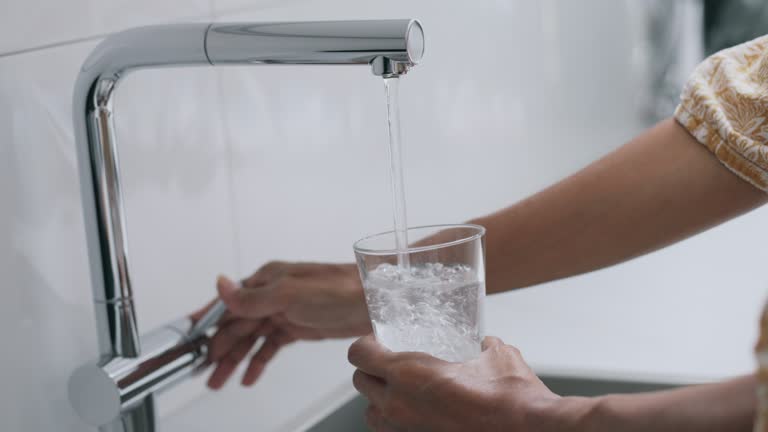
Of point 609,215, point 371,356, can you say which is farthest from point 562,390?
point 371,356

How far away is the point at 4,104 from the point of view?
0.70 meters

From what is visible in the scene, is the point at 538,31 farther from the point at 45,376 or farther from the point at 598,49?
the point at 45,376

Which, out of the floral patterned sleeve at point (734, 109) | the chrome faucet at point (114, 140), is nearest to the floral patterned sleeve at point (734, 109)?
the floral patterned sleeve at point (734, 109)

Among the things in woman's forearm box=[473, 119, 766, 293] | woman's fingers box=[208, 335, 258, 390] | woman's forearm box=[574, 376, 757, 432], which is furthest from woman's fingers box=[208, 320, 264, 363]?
woman's forearm box=[574, 376, 757, 432]

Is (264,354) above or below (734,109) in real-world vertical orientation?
below

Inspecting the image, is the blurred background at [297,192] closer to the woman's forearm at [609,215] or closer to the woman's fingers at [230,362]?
the woman's fingers at [230,362]

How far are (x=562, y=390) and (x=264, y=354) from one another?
13.9 inches

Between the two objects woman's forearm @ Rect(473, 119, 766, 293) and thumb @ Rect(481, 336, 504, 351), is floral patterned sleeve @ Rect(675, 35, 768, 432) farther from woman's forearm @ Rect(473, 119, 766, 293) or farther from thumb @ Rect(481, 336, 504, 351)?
thumb @ Rect(481, 336, 504, 351)

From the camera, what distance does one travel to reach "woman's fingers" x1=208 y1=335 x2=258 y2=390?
0.90 meters

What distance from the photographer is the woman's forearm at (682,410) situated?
409 mm

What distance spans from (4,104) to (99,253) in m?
0.14

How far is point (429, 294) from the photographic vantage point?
0.58m

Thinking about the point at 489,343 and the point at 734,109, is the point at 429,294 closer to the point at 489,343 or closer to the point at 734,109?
the point at 489,343

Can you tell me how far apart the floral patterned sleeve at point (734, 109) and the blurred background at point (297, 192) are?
11.2 inches
